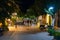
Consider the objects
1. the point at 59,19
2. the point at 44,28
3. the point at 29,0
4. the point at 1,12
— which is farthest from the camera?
the point at 29,0

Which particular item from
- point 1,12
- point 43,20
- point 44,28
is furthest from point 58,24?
point 43,20

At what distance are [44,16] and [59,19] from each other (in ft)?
63.9

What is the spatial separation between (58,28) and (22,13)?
51410 mm

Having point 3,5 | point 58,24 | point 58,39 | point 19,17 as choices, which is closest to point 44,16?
point 3,5

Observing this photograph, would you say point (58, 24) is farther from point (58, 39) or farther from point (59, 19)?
point (58, 39)

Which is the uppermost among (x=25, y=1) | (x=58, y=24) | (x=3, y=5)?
(x=25, y=1)

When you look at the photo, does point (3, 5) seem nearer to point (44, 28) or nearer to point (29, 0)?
point (44, 28)

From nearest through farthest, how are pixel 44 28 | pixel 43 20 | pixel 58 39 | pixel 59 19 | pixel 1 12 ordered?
pixel 58 39 → pixel 59 19 → pixel 1 12 → pixel 44 28 → pixel 43 20

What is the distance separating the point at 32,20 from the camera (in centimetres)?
5950

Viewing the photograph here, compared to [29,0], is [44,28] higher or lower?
lower

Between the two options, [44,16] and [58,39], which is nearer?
[58,39]

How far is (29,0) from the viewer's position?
5519 centimetres

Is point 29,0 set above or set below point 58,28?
above

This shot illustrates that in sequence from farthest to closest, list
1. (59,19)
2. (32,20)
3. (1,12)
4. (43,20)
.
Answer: (32,20) < (43,20) < (1,12) < (59,19)
